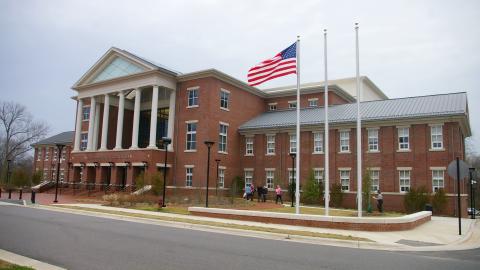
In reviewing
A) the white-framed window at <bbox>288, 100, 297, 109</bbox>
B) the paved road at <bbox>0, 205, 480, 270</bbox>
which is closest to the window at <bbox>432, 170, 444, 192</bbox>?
the white-framed window at <bbox>288, 100, 297, 109</bbox>

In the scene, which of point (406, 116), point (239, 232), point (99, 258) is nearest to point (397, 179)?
point (406, 116)

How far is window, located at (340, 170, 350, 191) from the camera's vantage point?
130 feet

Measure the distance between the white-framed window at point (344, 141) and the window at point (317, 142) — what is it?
220 centimetres

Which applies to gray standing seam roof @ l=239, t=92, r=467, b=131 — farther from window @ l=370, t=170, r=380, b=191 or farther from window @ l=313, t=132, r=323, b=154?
window @ l=370, t=170, r=380, b=191

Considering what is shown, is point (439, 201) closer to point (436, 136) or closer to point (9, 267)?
point (436, 136)

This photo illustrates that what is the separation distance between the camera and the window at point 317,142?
1672 inches

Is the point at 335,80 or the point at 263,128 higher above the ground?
the point at 335,80

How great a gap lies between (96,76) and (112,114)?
583 cm

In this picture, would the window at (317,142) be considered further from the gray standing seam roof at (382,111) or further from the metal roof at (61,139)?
the metal roof at (61,139)

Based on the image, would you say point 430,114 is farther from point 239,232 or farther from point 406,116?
point 239,232

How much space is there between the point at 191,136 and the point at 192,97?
4.45m

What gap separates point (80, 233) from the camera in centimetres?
1491

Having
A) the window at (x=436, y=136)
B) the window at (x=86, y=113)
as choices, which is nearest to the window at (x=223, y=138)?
the window at (x=436, y=136)

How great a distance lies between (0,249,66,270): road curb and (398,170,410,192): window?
33.5 m
